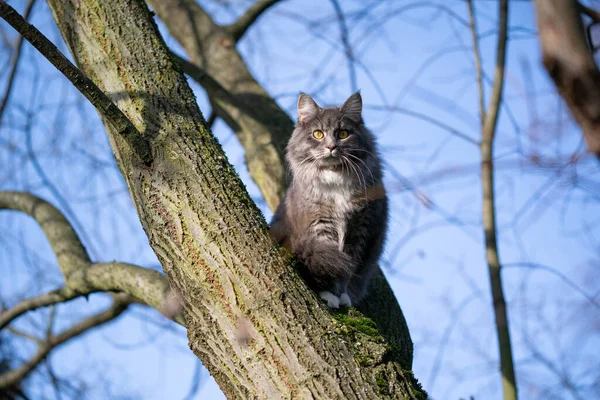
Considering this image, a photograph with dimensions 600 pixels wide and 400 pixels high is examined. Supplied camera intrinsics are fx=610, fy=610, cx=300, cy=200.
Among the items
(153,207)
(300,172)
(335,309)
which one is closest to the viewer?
(153,207)

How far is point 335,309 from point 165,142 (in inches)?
45.7

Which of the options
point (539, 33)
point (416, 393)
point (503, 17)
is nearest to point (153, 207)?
point (416, 393)

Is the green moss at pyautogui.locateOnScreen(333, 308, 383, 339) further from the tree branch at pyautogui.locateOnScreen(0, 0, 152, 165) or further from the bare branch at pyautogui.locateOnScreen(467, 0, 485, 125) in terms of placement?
the bare branch at pyautogui.locateOnScreen(467, 0, 485, 125)

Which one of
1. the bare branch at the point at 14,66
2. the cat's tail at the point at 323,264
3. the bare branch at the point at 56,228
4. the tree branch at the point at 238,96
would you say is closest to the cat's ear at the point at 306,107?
the tree branch at the point at 238,96

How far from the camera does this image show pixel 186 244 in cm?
273

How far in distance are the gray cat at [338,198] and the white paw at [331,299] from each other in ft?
0.38

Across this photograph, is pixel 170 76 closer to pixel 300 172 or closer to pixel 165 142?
pixel 165 142

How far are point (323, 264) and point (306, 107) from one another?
1440 millimetres

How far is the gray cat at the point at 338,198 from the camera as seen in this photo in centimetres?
382

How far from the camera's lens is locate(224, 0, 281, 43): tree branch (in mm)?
5648

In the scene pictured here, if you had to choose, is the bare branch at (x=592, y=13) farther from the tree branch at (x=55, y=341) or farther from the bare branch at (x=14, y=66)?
the bare branch at (x=14, y=66)

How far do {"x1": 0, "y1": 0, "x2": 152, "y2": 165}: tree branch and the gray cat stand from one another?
Result: 51.6 inches

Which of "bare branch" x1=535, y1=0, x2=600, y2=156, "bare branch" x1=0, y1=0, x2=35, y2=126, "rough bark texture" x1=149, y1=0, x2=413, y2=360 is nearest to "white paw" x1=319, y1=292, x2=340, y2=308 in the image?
"rough bark texture" x1=149, y1=0, x2=413, y2=360

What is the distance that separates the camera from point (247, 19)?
223 inches
